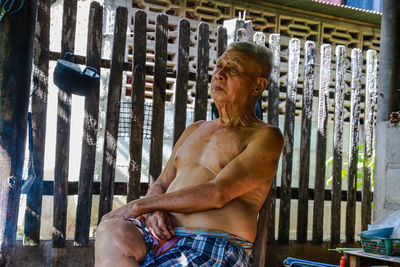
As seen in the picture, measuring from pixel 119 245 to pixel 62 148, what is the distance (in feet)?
7.56

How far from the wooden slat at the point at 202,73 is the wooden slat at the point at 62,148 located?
3.80 ft

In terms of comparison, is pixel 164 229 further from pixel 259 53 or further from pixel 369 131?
pixel 369 131

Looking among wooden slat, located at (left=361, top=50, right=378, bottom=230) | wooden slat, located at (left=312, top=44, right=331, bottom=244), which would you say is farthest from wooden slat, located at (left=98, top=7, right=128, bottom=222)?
wooden slat, located at (left=361, top=50, right=378, bottom=230)

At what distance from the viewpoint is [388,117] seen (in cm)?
419

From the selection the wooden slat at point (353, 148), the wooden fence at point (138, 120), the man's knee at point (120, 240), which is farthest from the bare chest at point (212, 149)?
the wooden slat at point (353, 148)

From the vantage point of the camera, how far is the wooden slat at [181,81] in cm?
442

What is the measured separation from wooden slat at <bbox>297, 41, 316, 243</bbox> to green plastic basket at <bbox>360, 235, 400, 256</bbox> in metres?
1.53

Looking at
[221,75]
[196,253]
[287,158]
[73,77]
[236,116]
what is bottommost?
[196,253]

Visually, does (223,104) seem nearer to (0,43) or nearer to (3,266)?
(0,43)

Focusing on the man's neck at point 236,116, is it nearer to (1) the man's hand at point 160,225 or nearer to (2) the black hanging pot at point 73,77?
(1) the man's hand at point 160,225

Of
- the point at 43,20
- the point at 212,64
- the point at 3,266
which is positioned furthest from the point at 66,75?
the point at 212,64

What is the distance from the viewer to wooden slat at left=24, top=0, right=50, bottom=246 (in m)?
3.96

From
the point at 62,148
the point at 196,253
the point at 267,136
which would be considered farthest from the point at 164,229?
the point at 62,148

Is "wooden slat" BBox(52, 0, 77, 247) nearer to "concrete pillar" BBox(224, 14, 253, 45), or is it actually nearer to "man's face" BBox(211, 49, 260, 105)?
"concrete pillar" BBox(224, 14, 253, 45)
